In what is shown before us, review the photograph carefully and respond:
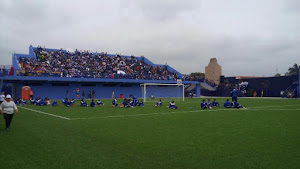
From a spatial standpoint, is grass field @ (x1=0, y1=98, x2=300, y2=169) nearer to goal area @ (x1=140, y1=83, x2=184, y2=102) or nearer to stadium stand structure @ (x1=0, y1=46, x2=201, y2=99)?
stadium stand structure @ (x1=0, y1=46, x2=201, y2=99)

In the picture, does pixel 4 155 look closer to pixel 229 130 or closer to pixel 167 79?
pixel 229 130

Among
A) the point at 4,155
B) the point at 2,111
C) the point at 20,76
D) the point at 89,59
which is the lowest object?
the point at 4,155

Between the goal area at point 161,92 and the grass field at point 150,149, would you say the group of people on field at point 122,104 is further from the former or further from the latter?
the goal area at point 161,92

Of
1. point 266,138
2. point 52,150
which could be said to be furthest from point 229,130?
point 52,150

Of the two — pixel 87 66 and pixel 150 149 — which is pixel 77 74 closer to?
pixel 87 66

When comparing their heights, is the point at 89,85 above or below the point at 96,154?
above

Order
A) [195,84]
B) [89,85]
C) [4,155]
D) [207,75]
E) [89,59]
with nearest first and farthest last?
[4,155] < [89,85] < [89,59] < [195,84] < [207,75]

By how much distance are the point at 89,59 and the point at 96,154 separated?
43178 millimetres

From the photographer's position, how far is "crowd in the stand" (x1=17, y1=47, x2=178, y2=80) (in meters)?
39.9

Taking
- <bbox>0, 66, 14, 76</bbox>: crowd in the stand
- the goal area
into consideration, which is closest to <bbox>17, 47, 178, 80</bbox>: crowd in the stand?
<bbox>0, 66, 14, 76</bbox>: crowd in the stand

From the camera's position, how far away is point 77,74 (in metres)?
41.0

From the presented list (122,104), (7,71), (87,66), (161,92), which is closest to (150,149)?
(122,104)

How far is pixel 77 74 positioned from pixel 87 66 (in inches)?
172

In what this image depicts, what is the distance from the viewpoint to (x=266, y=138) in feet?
27.4
